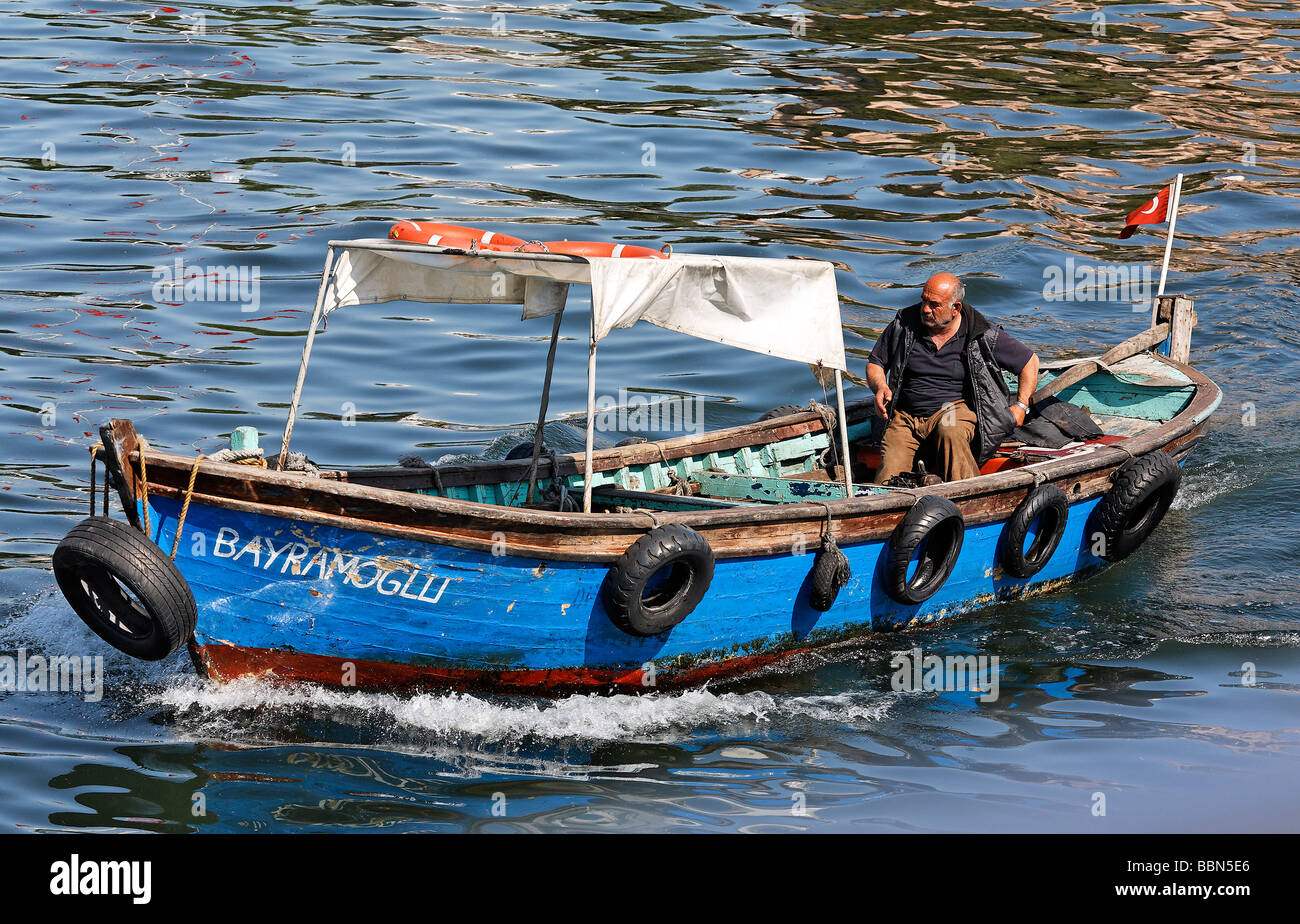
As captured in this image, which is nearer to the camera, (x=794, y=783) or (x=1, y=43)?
(x=794, y=783)

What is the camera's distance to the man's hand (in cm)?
1073

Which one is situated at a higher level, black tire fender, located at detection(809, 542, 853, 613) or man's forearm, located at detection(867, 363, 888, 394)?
man's forearm, located at detection(867, 363, 888, 394)

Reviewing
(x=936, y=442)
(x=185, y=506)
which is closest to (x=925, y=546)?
(x=936, y=442)

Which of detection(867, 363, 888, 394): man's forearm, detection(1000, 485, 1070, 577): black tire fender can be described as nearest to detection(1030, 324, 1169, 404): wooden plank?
detection(867, 363, 888, 394): man's forearm

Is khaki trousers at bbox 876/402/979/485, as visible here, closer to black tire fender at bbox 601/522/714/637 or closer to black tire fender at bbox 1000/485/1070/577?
black tire fender at bbox 1000/485/1070/577

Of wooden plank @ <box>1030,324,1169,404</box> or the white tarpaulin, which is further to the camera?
wooden plank @ <box>1030,324,1169,404</box>

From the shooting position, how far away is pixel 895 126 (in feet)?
76.0

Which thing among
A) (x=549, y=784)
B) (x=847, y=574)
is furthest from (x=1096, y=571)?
(x=549, y=784)

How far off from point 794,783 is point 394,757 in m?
2.28

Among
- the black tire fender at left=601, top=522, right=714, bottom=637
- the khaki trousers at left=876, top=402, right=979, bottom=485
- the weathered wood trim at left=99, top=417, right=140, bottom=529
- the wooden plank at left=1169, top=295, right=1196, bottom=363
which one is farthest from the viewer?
the wooden plank at left=1169, top=295, right=1196, bottom=363

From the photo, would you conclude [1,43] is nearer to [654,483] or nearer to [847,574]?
[654,483]

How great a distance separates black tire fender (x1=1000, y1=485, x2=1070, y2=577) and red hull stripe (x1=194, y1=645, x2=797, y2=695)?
10.1ft
